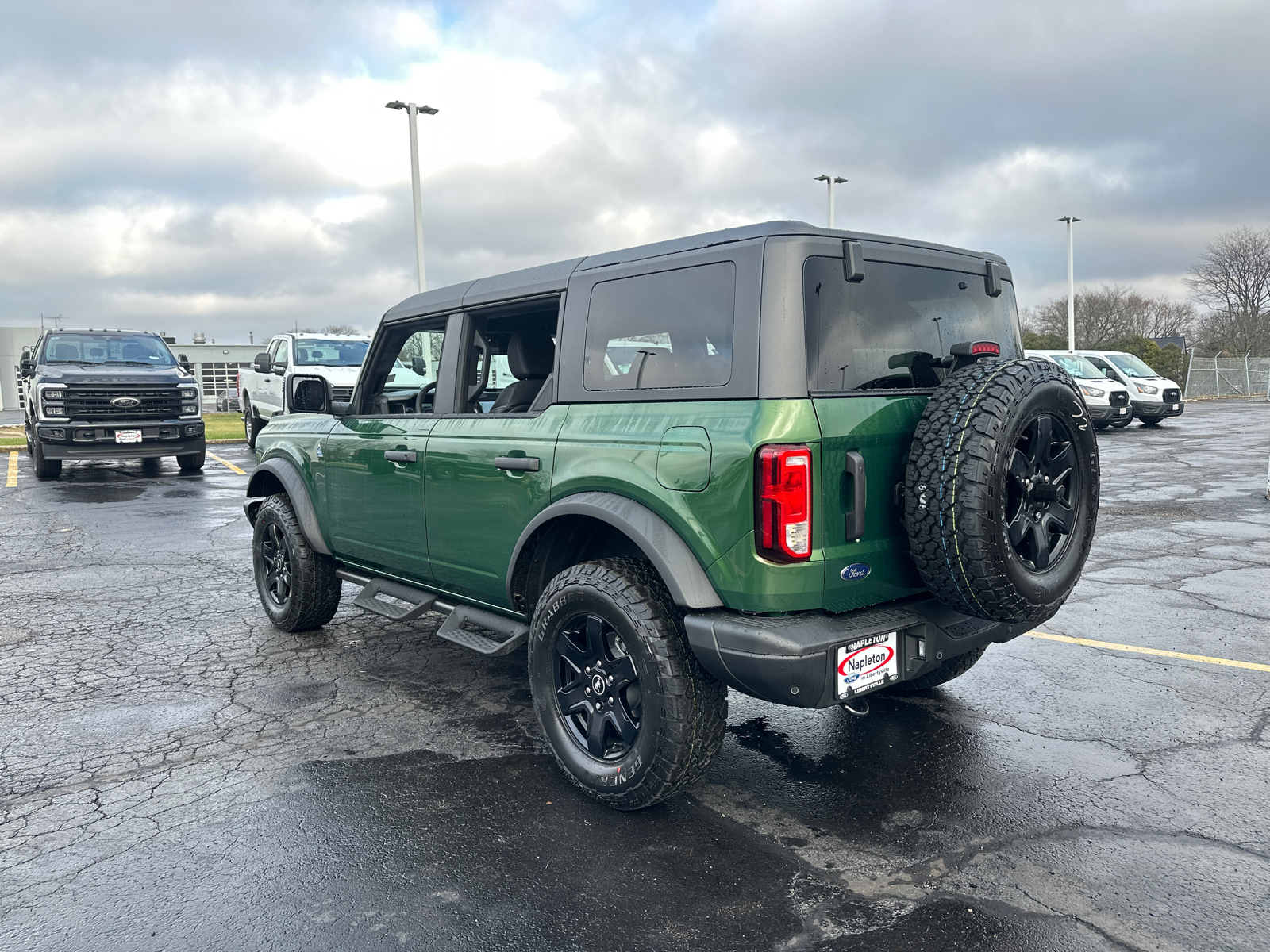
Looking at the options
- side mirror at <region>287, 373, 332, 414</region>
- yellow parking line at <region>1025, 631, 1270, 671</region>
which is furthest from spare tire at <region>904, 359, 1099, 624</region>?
side mirror at <region>287, 373, 332, 414</region>

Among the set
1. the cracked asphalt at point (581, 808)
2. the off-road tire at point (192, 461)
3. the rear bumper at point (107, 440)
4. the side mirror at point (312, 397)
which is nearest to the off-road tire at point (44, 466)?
the rear bumper at point (107, 440)

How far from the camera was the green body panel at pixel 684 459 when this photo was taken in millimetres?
3029

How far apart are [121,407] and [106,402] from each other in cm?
22

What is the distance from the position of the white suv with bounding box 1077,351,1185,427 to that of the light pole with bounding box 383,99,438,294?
54.3 feet

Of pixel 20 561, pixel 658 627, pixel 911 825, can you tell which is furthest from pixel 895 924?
pixel 20 561

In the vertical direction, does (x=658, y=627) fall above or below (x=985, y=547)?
below

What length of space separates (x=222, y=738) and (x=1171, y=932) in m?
3.62

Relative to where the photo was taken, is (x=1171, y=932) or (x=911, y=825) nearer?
(x=1171, y=932)

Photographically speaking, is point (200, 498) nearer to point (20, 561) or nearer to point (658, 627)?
point (20, 561)

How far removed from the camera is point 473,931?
2619 millimetres

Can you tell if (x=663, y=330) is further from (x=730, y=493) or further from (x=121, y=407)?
(x=121, y=407)

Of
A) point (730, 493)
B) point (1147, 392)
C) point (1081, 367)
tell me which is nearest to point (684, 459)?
point (730, 493)

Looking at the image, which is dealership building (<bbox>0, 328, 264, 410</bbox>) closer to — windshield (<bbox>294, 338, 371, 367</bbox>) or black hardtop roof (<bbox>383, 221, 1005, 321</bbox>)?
windshield (<bbox>294, 338, 371, 367</bbox>)

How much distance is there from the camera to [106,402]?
13766 millimetres
